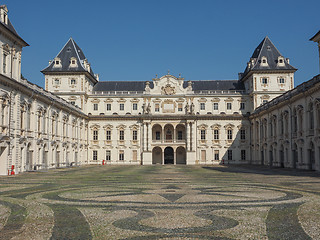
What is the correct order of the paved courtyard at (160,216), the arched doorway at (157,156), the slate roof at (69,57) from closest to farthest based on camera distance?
the paved courtyard at (160,216) → the slate roof at (69,57) → the arched doorway at (157,156)

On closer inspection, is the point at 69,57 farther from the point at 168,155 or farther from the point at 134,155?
the point at 168,155

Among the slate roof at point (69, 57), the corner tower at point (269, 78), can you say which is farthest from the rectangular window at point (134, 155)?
the corner tower at point (269, 78)

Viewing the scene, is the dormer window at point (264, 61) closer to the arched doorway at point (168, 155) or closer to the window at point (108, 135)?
the arched doorway at point (168, 155)

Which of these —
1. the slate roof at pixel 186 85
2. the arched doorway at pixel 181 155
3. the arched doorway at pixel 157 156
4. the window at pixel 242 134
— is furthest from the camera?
the slate roof at pixel 186 85

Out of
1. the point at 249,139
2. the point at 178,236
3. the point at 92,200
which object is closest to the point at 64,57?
the point at 249,139

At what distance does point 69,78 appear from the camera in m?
70.3

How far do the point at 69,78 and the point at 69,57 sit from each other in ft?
16.6

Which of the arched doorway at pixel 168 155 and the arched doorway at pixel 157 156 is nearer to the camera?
the arched doorway at pixel 157 156

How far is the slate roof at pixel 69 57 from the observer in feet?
231

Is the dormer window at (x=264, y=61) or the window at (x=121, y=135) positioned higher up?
the dormer window at (x=264, y=61)

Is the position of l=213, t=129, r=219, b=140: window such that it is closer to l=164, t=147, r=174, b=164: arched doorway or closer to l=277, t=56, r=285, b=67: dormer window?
l=164, t=147, r=174, b=164: arched doorway

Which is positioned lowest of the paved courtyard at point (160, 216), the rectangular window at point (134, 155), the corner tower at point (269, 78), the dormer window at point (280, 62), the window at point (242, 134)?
the paved courtyard at point (160, 216)

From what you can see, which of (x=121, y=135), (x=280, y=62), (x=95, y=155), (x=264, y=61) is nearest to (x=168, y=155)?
(x=121, y=135)

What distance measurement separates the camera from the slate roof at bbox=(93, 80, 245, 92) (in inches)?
3029
